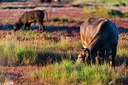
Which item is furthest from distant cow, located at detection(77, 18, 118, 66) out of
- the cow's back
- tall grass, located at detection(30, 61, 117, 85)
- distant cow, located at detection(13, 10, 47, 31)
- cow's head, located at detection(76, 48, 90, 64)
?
distant cow, located at detection(13, 10, 47, 31)

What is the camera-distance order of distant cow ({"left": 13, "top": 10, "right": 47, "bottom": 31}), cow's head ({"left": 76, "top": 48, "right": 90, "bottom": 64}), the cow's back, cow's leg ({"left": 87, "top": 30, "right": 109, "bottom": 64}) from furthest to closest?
distant cow ({"left": 13, "top": 10, "right": 47, "bottom": 31}) < the cow's back < cow's leg ({"left": 87, "top": 30, "right": 109, "bottom": 64}) < cow's head ({"left": 76, "top": 48, "right": 90, "bottom": 64})

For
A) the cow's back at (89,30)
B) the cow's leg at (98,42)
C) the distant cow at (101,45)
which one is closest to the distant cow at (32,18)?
the cow's back at (89,30)

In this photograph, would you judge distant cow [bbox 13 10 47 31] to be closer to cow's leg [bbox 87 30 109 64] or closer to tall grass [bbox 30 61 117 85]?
cow's leg [bbox 87 30 109 64]

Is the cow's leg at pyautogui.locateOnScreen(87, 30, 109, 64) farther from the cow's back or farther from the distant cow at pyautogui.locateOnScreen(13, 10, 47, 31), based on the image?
the distant cow at pyautogui.locateOnScreen(13, 10, 47, 31)

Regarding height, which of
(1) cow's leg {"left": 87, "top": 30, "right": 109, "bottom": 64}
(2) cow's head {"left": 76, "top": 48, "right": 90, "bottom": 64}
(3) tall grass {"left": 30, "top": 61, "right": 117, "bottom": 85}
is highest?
(1) cow's leg {"left": 87, "top": 30, "right": 109, "bottom": 64}

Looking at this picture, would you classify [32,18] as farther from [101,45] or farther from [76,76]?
[76,76]

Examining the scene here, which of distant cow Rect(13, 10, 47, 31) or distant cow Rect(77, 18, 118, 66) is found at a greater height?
distant cow Rect(77, 18, 118, 66)

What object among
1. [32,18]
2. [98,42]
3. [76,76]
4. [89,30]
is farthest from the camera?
[32,18]

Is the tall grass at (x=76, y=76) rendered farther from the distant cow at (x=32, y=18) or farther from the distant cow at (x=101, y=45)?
the distant cow at (x=32, y=18)

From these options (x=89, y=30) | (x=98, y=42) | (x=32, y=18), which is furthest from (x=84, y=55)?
(x=32, y=18)

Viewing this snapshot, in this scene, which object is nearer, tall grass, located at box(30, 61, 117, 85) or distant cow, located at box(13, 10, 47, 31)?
tall grass, located at box(30, 61, 117, 85)

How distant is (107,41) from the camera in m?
5.14

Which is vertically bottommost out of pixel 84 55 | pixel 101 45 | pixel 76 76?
pixel 76 76

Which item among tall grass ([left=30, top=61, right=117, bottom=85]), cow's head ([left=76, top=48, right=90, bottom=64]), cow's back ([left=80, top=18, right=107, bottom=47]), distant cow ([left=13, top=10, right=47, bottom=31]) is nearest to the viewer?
tall grass ([left=30, top=61, right=117, bottom=85])
